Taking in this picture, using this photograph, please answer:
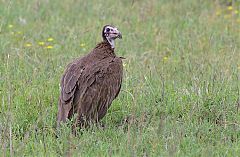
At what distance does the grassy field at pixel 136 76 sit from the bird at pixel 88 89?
18 cm

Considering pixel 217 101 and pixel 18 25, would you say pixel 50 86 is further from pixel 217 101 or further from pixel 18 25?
pixel 18 25

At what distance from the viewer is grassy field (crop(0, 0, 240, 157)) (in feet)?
19.9

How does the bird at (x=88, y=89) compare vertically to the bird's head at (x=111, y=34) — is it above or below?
below

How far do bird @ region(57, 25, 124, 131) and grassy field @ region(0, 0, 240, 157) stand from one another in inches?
7.0

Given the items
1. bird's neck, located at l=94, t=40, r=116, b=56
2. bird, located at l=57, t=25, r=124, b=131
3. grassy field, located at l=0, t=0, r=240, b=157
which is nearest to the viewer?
grassy field, located at l=0, t=0, r=240, b=157

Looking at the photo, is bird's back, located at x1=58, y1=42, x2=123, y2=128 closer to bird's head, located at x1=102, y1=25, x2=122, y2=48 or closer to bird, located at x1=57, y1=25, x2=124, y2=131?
bird, located at x1=57, y1=25, x2=124, y2=131

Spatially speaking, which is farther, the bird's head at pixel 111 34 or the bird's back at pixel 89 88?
the bird's head at pixel 111 34

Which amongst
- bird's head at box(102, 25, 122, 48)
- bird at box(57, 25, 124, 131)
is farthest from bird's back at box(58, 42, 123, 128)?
bird's head at box(102, 25, 122, 48)

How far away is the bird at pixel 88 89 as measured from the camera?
6.55 metres

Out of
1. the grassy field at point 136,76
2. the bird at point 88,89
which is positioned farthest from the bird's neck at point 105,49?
the grassy field at point 136,76

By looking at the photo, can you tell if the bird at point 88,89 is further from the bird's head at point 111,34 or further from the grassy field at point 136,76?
the bird's head at point 111,34

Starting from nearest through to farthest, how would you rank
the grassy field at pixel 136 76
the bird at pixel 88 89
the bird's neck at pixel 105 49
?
the grassy field at pixel 136 76 → the bird at pixel 88 89 → the bird's neck at pixel 105 49

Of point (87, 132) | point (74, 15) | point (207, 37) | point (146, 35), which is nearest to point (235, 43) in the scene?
point (207, 37)

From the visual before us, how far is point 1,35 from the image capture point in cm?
962
